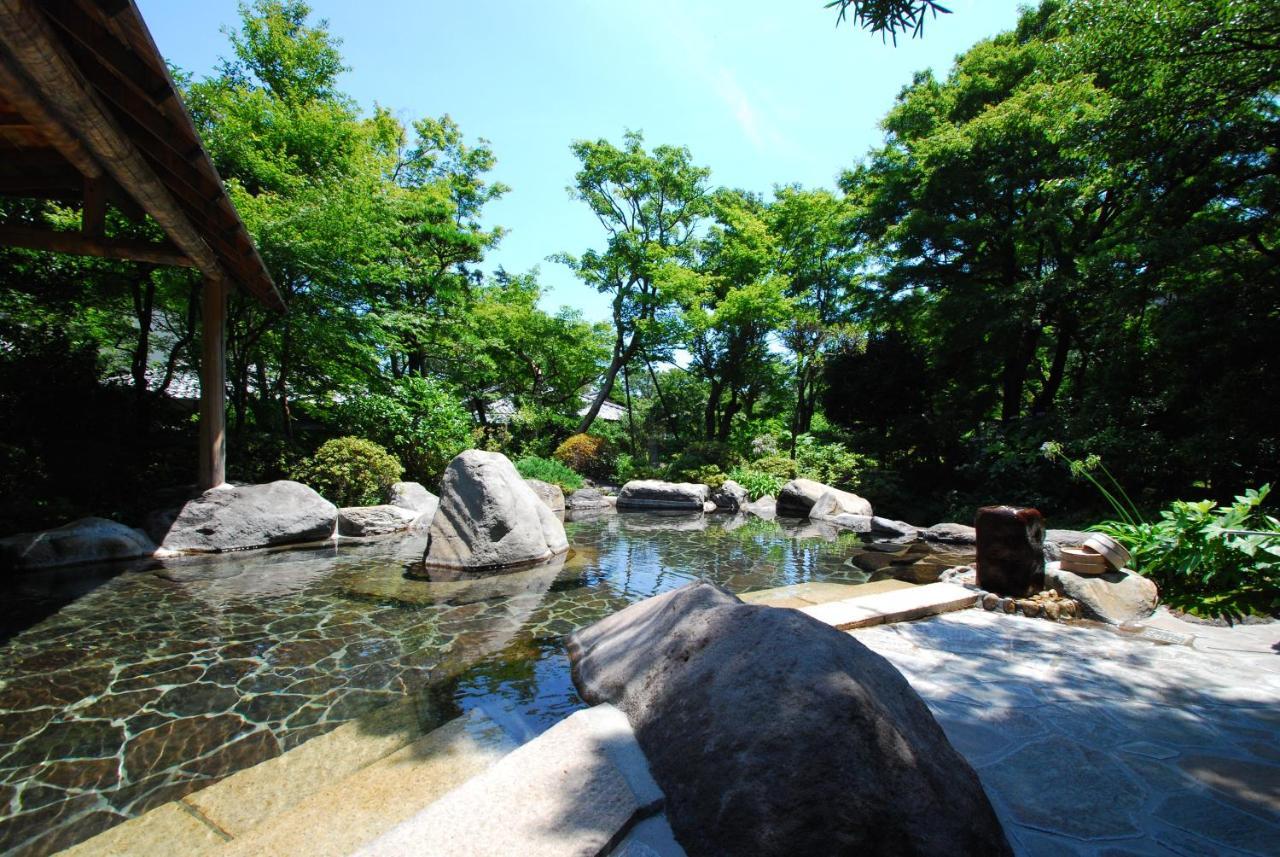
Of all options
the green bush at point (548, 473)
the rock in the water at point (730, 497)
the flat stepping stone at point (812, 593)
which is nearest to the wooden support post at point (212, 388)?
the green bush at point (548, 473)

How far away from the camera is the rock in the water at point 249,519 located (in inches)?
290

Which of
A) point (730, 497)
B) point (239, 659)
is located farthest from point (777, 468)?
point (239, 659)

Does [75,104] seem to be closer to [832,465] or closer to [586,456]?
[586,456]

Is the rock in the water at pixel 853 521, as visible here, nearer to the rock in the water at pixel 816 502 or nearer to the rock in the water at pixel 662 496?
the rock in the water at pixel 816 502

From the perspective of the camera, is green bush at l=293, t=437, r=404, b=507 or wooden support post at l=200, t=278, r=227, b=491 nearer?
wooden support post at l=200, t=278, r=227, b=491

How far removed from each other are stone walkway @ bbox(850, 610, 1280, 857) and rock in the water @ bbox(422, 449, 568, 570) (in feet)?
15.2

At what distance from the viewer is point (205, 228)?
680 centimetres

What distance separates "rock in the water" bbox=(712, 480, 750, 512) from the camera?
1520 cm

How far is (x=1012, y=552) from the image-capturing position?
16.3 ft

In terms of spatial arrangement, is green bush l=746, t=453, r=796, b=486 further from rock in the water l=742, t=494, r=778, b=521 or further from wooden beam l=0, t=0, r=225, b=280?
wooden beam l=0, t=0, r=225, b=280

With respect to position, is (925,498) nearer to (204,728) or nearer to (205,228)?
(204,728)

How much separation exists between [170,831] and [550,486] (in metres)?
10.8

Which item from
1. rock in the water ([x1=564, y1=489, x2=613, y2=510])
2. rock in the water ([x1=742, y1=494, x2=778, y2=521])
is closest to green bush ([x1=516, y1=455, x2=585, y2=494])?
rock in the water ([x1=564, y1=489, x2=613, y2=510])

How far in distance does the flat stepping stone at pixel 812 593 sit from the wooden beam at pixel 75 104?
682 cm
